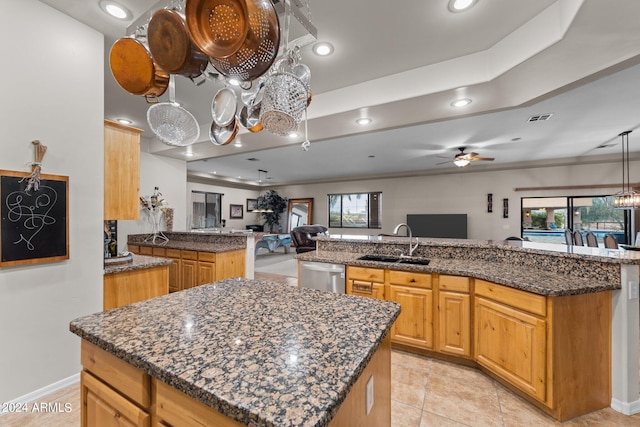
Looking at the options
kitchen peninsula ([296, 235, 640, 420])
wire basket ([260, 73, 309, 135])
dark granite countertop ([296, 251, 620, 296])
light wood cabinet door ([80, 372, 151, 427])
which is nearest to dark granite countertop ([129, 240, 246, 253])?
dark granite countertop ([296, 251, 620, 296])

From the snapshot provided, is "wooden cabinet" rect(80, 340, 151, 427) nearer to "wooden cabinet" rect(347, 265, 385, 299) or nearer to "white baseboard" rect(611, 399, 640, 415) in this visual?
"wooden cabinet" rect(347, 265, 385, 299)

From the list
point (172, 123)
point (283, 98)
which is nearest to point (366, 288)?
point (283, 98)

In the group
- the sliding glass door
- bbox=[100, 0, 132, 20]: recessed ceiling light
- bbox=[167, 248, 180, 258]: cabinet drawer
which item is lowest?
bbox=[167, 248, 180, 258]: cabinet drawer

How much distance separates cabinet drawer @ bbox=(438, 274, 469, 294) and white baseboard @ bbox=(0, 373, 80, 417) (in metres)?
3.07

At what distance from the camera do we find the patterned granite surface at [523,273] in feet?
5.81

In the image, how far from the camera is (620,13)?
145 centimetres

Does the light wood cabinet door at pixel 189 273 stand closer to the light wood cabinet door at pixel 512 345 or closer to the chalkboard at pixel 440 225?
the light wood cabinet door at pixel 512 345

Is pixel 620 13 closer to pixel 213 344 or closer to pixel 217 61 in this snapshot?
pixel 217 61

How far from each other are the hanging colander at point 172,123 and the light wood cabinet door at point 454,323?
2.37 m

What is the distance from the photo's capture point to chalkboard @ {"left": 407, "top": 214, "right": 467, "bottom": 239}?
24.2 feet

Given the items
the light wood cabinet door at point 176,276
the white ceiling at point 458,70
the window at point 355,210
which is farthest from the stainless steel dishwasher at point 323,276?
the window at point 355,210

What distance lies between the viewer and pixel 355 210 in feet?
30.8

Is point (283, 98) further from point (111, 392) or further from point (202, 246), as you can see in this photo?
point (202, 246)

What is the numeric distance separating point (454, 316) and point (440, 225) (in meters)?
5.79
